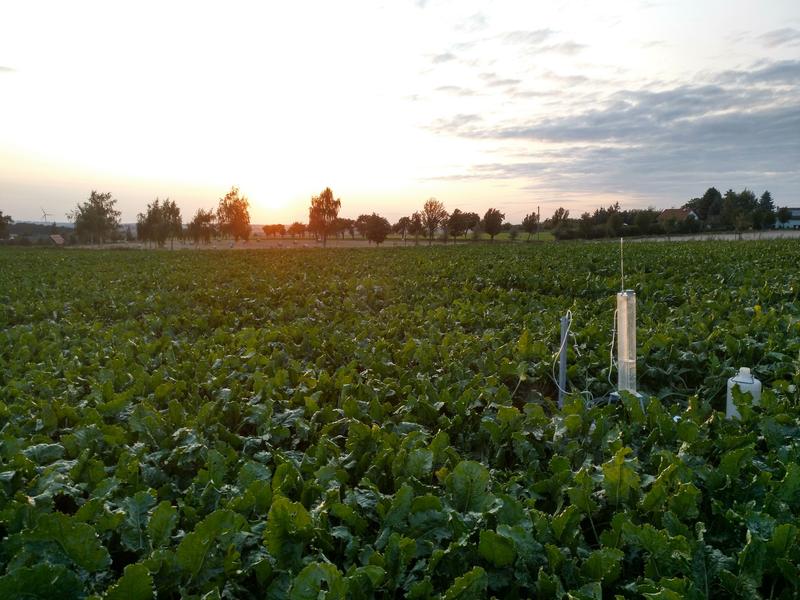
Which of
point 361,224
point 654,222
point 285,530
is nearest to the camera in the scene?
point 285,530

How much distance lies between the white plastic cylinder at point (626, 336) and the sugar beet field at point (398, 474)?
29 cm

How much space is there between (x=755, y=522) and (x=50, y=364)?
597 centimetres

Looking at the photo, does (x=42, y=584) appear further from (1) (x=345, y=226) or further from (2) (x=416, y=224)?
(1) (x=345, y=226)

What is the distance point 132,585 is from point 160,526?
0.46 meters

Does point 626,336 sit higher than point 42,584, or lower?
higher

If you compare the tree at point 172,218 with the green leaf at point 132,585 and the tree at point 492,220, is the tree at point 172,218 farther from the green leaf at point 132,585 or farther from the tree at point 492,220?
the green leaf at point 132,585

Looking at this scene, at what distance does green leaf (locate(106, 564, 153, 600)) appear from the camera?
1.81m

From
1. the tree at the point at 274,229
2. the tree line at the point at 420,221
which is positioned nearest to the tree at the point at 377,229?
the tree line at the point at 420,221

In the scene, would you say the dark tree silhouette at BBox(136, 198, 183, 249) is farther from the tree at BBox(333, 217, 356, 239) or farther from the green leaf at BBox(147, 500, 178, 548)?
the green leaf at BBox(147, 500, 178, 548)

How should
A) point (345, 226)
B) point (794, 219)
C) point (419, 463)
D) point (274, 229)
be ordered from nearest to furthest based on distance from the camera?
point (419, 463), point (794, 219), point (345, 226), point (274, 229)

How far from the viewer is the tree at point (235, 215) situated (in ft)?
293

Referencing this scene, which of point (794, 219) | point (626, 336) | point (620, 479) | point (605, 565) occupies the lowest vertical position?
Result: point (605, 565)

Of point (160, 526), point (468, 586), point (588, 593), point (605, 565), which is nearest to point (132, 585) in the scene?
point (160, 526)

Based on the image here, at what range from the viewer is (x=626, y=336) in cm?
390
